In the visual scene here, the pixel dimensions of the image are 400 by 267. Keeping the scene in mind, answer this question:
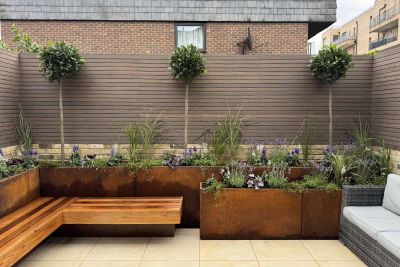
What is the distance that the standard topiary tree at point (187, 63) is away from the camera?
4.18 m

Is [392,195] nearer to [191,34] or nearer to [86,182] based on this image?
[86,182]

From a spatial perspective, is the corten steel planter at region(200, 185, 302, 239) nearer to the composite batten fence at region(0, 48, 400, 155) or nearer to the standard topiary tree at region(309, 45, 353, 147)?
the composite batten fence at region(0, 48, 400, 155)

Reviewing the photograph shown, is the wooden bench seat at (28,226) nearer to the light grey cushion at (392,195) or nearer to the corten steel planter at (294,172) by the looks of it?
the corten steel planter at (294,172)

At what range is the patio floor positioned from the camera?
3211 millimetres

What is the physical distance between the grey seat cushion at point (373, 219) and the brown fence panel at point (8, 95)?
4.14 metres

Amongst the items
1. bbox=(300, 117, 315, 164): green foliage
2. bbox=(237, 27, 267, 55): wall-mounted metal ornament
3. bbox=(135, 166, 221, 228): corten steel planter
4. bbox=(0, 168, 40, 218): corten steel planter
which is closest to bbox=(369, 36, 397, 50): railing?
bbox=(237, 27, 267, 55): wall-mounted metal ornament

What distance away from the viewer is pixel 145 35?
313 inches

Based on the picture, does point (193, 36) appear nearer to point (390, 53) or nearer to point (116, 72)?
point (116, 72)

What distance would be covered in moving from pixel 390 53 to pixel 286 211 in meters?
2.39

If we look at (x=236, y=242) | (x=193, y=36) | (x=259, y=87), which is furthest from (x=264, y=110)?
(x=193, y=36)

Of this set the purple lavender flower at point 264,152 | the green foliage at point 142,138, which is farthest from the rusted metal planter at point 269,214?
the green foliage at point 142,138

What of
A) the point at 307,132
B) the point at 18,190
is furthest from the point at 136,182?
the point at 307,132

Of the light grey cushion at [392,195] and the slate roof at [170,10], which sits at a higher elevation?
the slate roof at [170,10]

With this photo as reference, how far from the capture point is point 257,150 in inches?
184
